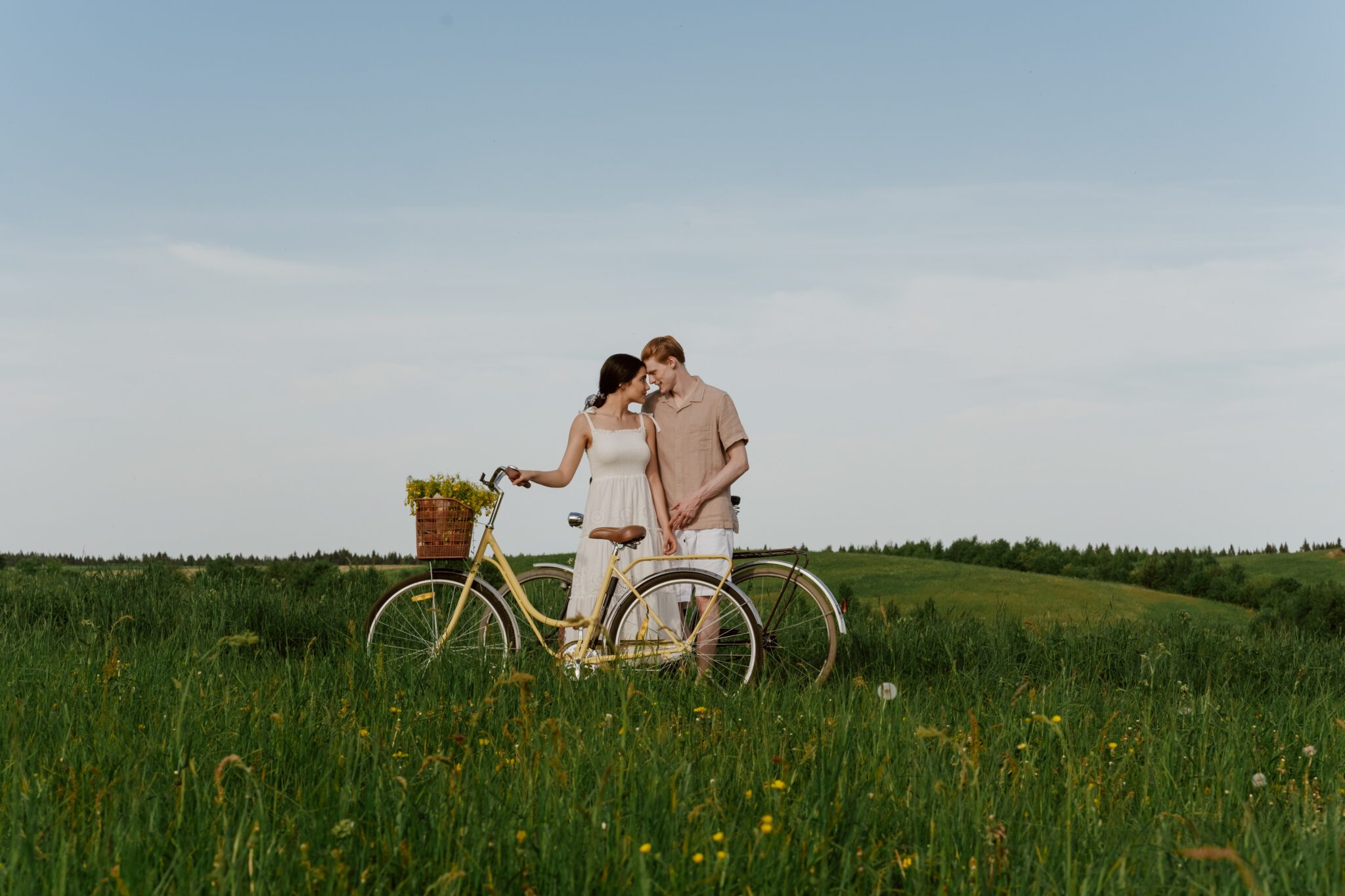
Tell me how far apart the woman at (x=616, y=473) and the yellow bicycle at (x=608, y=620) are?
0.14 metres

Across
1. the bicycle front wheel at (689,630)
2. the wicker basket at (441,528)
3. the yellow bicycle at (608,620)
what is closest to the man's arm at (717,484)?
the yellow bicycle at (608,620)

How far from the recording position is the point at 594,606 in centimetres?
737

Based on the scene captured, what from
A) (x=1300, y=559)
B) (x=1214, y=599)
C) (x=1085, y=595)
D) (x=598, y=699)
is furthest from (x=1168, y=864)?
(x=1300, y=559)

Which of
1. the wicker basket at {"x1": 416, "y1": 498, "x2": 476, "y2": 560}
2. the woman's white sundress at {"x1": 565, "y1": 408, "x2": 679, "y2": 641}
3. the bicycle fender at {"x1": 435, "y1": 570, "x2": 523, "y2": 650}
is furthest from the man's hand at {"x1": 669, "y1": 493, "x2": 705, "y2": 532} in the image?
the wicker basket at {"x1": 416, "y1": 498, "x2": 476, "y2": 560}

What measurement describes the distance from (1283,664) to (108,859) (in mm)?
9703

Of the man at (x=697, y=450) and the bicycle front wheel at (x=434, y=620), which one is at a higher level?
the man at (x=697, y=450)

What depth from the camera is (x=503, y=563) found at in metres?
7.36

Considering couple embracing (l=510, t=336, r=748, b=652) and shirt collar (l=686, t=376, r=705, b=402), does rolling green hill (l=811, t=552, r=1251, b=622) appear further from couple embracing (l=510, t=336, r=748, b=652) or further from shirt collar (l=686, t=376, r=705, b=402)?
shirt collar (l=686, t=376, r=705, b=402)

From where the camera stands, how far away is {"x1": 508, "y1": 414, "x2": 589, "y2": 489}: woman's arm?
7.37 m

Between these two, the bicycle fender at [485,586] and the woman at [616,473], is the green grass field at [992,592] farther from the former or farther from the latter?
the bicycle fender at [485,586]

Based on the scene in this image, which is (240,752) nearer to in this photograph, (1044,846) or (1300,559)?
(1044,846)

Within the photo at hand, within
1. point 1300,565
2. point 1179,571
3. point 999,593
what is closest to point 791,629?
point 999,593

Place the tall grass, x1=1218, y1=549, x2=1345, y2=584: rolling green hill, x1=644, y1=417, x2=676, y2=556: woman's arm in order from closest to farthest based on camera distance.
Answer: the tall grass
x1=644, y1=417, x2=676, y2=556: woman's arm
x1=1218, y1=549, x2=1345, y2=584: rolling green hill

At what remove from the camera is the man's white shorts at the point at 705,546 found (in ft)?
23.7
